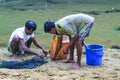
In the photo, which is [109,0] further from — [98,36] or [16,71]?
[16,71]

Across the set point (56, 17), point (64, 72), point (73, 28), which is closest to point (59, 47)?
point (73, 28)

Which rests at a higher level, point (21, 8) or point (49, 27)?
point (49, 27)

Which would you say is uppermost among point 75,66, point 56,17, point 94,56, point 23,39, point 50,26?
point 50,26

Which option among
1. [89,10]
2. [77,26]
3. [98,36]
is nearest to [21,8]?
[89,10]

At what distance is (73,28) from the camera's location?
7.40m

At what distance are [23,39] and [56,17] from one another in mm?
7119

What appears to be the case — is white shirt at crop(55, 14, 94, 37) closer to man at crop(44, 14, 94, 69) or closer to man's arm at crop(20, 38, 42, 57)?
man at crop(44, 14, 94, 69)

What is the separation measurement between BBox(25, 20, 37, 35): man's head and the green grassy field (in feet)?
8.55

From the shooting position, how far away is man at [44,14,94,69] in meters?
7.33

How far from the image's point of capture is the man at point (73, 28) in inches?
289

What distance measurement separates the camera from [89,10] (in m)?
16.3

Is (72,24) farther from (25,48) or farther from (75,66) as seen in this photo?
(25,48)

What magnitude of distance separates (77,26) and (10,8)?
10.7 metres

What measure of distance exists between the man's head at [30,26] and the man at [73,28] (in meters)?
0.51
